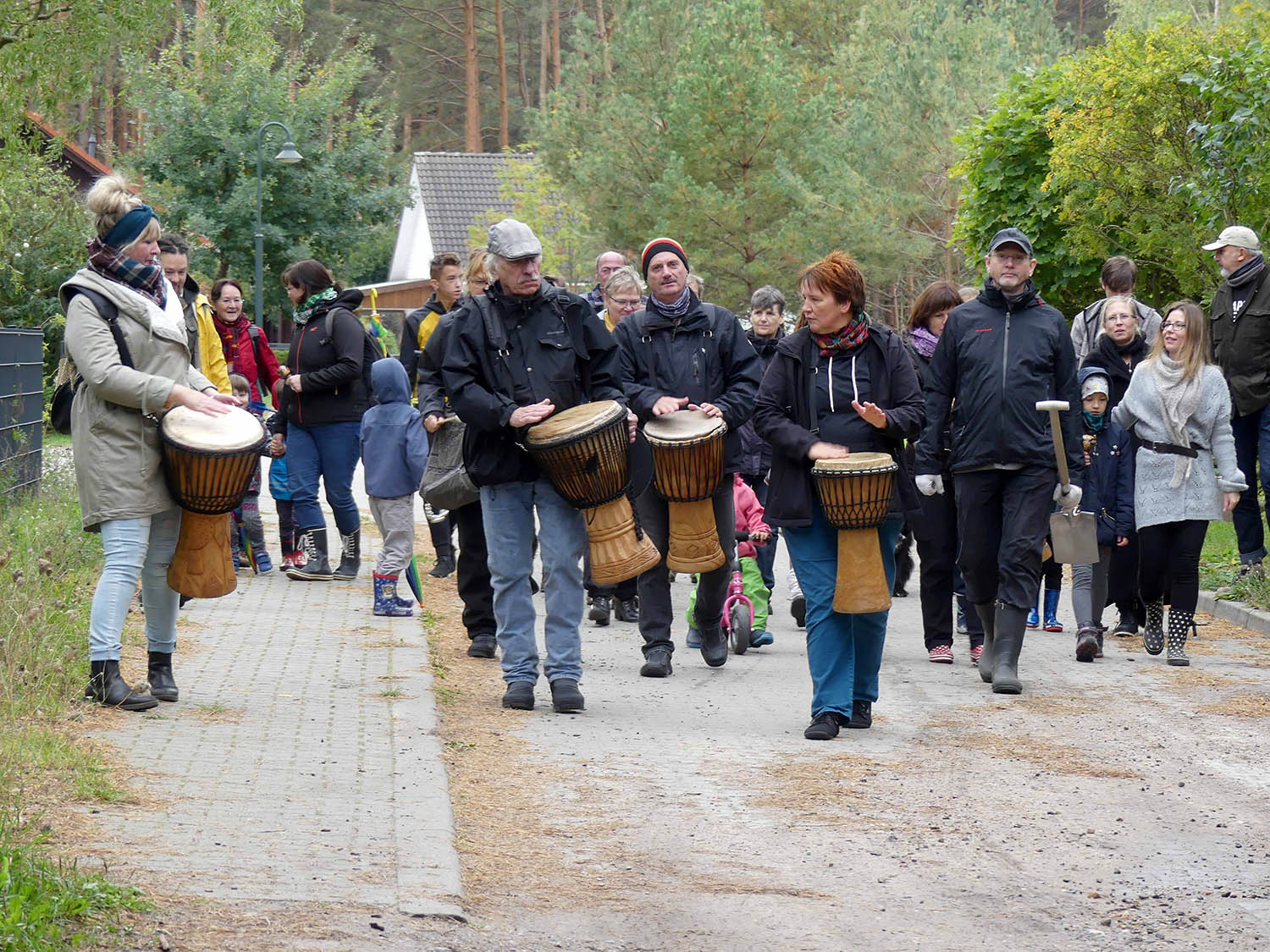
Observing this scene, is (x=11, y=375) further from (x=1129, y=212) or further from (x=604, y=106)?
(x=604, y=106)

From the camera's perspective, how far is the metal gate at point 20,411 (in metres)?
13.6

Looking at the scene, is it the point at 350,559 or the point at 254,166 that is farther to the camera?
the point at 254,166

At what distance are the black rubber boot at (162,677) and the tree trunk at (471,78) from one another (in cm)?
5255

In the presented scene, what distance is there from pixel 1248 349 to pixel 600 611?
468 centimetres

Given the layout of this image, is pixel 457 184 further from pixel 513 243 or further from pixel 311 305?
pixel 513 243

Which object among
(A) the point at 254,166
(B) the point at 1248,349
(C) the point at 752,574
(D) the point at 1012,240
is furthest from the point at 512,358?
(A) the point at 254,166

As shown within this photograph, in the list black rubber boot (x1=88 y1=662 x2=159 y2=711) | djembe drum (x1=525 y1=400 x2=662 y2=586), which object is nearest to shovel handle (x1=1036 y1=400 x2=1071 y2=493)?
djembe drum (x1=525 y1=400 x2=662 y2=586)

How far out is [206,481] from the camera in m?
7.34

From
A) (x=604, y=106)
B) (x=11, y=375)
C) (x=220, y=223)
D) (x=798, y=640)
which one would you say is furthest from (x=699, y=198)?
(x=798, y=640)

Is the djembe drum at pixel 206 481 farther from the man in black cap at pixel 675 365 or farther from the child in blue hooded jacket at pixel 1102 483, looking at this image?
the child in blue hooded jacket at pixel 1102 483

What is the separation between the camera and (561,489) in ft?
25.8

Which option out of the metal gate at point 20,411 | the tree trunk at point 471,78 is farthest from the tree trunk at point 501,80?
the metal gate at point 20,411

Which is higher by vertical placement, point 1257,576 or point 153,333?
point 153,333

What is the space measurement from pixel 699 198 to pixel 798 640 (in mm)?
27566
